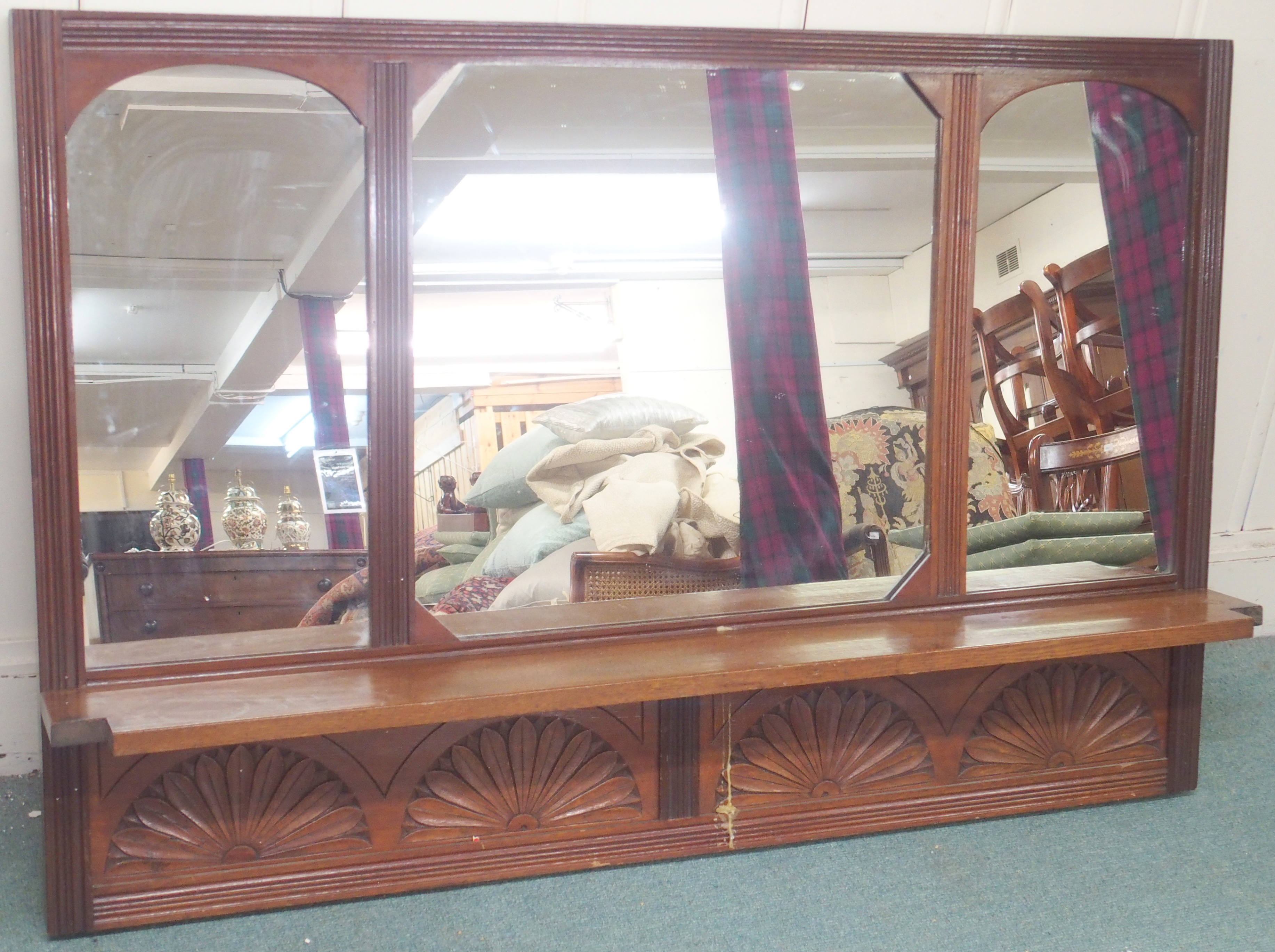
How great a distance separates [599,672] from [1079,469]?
37.3 inches

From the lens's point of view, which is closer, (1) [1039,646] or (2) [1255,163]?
(1) [1039,646]

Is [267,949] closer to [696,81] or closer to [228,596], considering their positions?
[228,596]

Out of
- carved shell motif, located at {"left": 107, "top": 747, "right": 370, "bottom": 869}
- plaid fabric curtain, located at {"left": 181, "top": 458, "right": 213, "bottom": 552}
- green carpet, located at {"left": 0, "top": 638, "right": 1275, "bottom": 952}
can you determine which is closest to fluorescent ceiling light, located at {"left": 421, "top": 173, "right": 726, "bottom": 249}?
plaid fabric curtain, located at {"left": 181, "top": 458, "right": 213, "bottom": 552}

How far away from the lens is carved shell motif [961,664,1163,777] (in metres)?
1.76

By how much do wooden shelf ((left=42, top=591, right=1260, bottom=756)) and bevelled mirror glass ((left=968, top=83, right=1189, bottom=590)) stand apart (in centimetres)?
14

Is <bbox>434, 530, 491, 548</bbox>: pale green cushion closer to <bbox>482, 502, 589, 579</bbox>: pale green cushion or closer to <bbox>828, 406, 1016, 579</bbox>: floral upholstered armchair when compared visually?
<bbox>482, 502, 589, 579</bbox>: pale green cushion

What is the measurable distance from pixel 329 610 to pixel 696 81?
949mm

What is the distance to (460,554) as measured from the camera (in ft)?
5.13

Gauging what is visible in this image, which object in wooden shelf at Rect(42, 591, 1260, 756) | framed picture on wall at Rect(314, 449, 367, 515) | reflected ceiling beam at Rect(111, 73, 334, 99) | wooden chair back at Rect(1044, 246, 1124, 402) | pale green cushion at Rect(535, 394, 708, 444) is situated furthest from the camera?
wooden chair back at Rect(1044, 246, 1124, 402)

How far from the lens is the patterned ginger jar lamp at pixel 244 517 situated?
153cm

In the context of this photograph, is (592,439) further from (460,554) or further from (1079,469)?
(1079,469)

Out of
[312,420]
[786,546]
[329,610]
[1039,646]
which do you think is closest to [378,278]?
[312,420]

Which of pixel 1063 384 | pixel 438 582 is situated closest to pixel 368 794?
pixel 438 582

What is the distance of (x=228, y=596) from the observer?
4.97 feet
